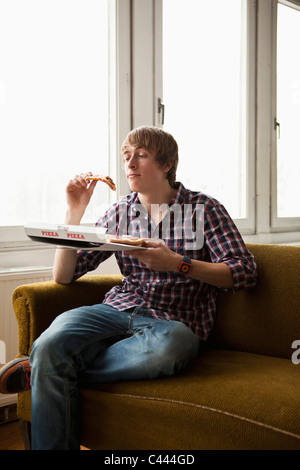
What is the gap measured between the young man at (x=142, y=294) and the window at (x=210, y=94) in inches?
47.1

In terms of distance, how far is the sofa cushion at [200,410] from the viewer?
1.08 meters

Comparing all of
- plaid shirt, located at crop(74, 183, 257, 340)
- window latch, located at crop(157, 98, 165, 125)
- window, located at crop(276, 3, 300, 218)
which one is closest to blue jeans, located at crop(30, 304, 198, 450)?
plaid shirt, located at crop(74, 183, 257, 340)

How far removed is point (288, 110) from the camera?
3.52 metres

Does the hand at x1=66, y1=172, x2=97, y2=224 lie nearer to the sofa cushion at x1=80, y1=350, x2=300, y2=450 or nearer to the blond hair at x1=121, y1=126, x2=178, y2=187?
the blond hair at x1=121, y1=126, x2=178, y2=187

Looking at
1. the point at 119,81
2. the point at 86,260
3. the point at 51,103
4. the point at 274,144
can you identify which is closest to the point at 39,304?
the point at 86,260

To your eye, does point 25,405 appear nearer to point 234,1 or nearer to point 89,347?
point 89,347

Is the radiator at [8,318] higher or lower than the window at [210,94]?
lower

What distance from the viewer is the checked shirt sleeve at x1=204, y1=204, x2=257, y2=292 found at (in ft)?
4.88

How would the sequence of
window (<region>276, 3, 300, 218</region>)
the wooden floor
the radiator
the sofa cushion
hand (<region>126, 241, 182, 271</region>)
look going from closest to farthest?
the sofa cushion
hand (<region>126, 241, 182, 271</region>)
the wooden floor
the radiator
window (<region>276, 3, 300, 218</region>)

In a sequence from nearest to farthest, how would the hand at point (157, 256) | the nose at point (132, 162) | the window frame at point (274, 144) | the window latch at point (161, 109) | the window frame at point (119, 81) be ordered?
the hand at point (157, 256) < the nose at point (132, 162) < the window frame at point (119, 81) < the window latch at point (161, 109) < the window frame at point (274, 144)

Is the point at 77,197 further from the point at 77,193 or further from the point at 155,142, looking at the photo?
the point at 155,142

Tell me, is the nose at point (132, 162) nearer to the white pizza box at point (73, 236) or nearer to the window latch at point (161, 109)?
the white pizza box at point (73, 236)

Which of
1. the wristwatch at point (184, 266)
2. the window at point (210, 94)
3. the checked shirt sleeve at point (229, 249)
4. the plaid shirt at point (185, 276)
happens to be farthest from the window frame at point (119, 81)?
the wristwatch at point (184, 266)

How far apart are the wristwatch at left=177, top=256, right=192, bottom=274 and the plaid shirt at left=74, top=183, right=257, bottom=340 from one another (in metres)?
0.13
